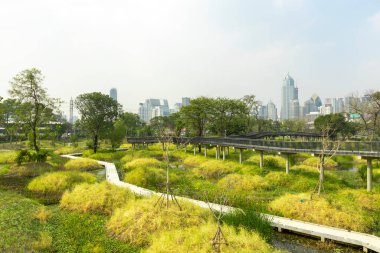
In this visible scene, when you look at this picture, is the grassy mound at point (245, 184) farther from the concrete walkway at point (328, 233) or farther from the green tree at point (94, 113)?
the green tree at point (94, 113)

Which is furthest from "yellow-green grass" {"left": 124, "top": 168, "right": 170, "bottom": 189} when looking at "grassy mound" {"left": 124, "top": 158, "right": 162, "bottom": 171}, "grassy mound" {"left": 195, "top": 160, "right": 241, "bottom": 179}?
"grassy mound" {"left": 124, "top": 158, "right": 162, "bottom": 171}

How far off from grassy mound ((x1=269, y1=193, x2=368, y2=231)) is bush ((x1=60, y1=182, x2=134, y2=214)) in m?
9.31

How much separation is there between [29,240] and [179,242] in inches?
264

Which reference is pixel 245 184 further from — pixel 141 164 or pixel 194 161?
pixel 194 161

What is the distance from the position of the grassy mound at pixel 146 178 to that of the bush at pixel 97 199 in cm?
537

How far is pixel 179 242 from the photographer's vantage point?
10.5m

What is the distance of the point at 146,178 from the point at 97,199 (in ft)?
24.9

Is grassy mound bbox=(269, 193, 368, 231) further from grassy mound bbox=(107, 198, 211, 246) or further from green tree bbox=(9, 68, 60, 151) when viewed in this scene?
green tree bbox=(9, 68, 60, 151)

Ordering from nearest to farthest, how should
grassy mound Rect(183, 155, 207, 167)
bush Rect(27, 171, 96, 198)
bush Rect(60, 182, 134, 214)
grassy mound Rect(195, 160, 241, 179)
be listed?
bush Rect(60, 182, 134, 214)
bush Rect(27, 171, 96, 198)
grassy mound Rect(195, 160, 241, 179)
grassy mound Rect(183, 155, 207, 167)

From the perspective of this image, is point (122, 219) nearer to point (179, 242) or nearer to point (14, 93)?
point (179, 242)

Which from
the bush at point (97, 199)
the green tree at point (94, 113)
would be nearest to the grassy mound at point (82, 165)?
the bush at point (97, 199)

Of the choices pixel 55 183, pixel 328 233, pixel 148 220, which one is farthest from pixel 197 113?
pixel 328 233

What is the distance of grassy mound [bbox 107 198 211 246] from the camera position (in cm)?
1216

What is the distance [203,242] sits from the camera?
33.0 ft
